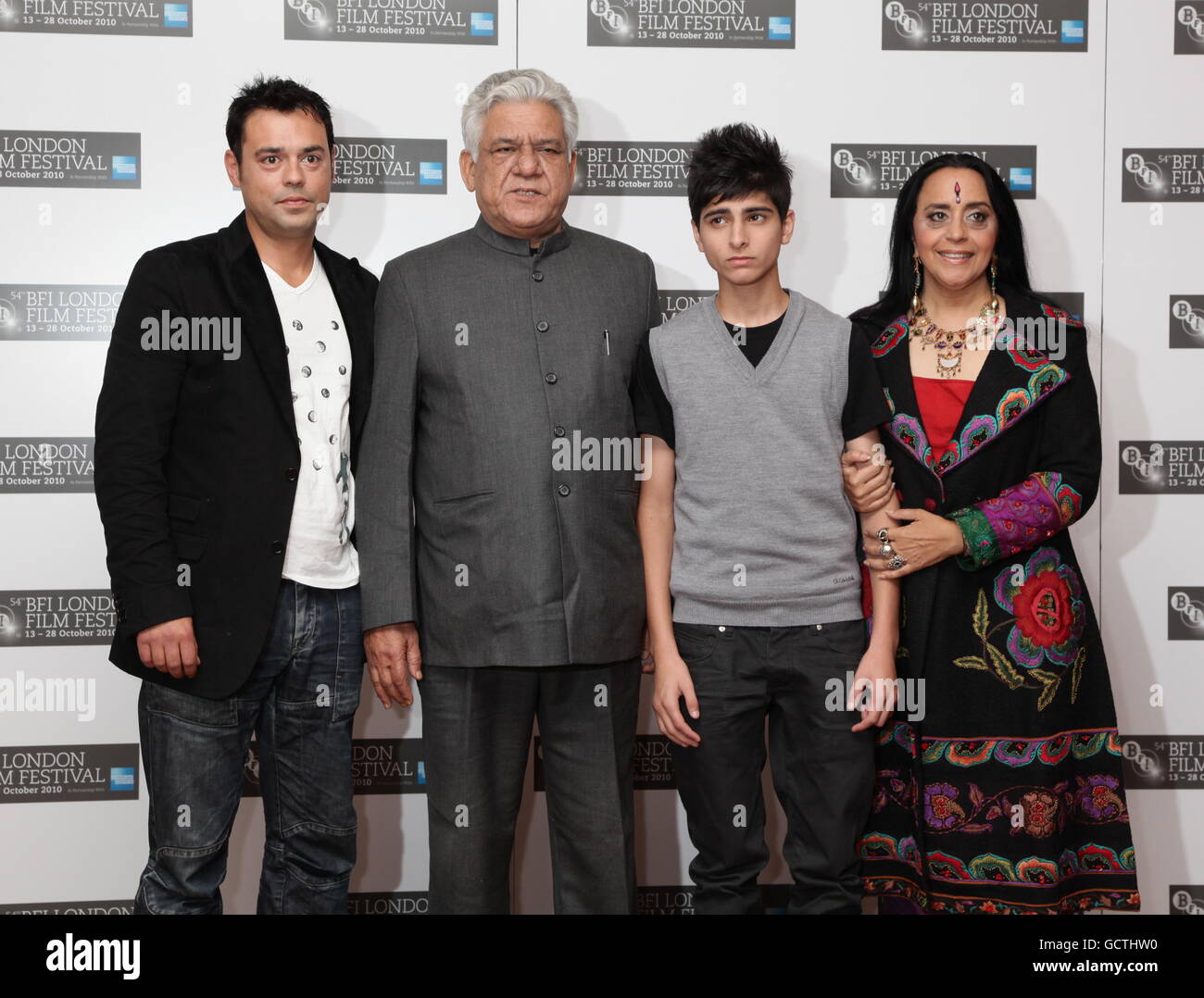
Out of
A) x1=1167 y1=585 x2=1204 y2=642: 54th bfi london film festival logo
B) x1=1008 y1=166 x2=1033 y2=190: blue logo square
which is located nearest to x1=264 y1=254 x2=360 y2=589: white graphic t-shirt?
x1=1008 y1=166 x2=1033 y2=190: blue logo square

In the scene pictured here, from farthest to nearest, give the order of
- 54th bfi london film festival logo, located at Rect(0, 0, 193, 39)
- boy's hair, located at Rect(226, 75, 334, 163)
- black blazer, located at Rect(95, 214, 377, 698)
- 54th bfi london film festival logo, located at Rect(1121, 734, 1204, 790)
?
1. 54th bfi london film festival logo, located at Rect(1121, 734, 1204, 790)
2. 54th bfi london film festival logo, located at Rect(0, 0, 193, 39)
3. boy's hair, located at Rect(226, 75, 334, 163)
4. black blazer, located at Rect(95, 214, 377, 698)

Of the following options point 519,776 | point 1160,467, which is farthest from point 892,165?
point 519,776

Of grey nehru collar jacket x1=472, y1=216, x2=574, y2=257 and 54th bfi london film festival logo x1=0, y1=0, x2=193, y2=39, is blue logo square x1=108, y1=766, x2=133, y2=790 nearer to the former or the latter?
grey nehru collar jacket x1=472, y1=216, x2=574, y2=257

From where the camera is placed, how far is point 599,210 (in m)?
2.99

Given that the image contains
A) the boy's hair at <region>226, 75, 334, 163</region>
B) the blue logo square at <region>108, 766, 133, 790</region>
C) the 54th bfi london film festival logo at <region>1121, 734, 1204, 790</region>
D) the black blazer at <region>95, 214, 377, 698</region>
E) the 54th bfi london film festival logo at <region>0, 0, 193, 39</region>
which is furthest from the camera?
the 54th bfi london film festival logo at <region>1121, 734, 1204, 790</region>

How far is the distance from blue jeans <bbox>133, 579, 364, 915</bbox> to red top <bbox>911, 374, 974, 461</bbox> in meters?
1.28

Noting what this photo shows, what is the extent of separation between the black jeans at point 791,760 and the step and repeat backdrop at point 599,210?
904mm

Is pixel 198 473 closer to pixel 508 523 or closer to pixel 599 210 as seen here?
pixel 508 523

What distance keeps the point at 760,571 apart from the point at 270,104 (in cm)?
144

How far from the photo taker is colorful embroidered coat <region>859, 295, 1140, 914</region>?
2162 millimetres

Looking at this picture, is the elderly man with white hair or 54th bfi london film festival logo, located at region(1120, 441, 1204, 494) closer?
the elderly man with white hair

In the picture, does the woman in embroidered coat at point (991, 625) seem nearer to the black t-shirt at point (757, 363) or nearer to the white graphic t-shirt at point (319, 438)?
the black t-shirt at point (757, 363)

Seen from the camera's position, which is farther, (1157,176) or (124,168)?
(1157,176)

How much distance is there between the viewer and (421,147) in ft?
9.64
